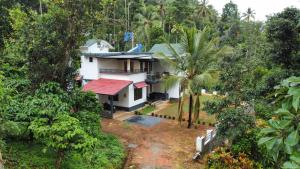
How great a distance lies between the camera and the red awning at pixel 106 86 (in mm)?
21117

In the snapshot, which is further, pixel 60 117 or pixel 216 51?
pixel 216 51

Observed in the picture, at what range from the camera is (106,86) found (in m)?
22.1

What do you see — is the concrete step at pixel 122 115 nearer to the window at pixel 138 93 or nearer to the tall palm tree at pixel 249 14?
the window at pixel 138 93

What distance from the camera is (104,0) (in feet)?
42.4

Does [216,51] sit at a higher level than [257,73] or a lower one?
higher

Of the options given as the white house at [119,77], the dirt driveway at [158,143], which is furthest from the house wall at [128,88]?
the dirt driveway at [158,143]

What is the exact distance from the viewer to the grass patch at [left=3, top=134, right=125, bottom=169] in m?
9.91

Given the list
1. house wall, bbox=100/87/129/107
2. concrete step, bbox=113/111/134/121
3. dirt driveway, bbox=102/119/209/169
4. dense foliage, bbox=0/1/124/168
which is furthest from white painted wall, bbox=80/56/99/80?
dense foliage, bbox=0/1/124/168

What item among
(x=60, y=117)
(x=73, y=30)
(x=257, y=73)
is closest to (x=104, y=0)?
(x=73, y=30)

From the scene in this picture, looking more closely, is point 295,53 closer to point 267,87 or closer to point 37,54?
point 267,87

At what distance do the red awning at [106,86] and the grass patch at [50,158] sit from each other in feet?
25.1

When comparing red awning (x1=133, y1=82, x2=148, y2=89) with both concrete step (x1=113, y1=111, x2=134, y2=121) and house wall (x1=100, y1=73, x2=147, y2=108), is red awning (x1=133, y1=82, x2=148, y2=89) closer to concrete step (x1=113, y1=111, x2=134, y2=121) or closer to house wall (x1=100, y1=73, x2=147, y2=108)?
house wall (x1=100, y1=73, x2=147, y2=108)

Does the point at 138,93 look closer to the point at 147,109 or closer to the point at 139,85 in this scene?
the point at 139,85

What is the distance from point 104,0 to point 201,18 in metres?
39.2
